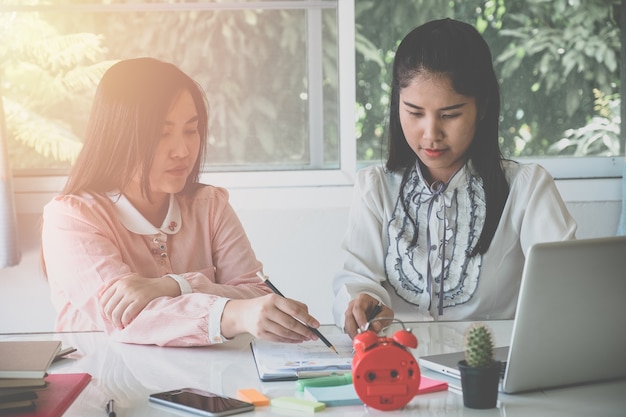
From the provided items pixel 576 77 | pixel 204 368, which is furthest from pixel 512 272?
pixel 576 77

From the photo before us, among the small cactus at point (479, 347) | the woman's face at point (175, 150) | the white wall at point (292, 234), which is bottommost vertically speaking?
the white wall at point (292, 234)

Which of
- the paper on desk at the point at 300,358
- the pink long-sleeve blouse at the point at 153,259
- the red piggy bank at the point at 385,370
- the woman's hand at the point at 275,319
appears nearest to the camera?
the red piggy bank at the point at 385,370

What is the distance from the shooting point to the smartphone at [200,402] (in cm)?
112

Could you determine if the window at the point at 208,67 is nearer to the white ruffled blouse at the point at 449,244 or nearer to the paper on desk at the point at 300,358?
the white ruffled blouse at the point at 449,244

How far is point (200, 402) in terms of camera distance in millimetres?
1151

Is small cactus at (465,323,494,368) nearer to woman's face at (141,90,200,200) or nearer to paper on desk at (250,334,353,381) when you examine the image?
paper on desk at (250,334,353,381)

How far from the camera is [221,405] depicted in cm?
114

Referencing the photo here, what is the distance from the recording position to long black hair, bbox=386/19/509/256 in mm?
1804

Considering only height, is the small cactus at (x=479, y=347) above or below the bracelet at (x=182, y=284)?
above

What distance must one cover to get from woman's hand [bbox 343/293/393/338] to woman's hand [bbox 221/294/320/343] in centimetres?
8

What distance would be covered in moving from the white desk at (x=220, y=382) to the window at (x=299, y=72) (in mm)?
→ 1396

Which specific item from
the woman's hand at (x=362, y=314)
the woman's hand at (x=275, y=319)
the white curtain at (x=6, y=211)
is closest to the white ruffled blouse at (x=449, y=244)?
the woman's hand at (x=362, y=314)

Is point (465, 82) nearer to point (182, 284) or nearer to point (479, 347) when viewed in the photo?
point (182, 284)

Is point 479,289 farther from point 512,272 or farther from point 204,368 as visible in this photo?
point 204,368
